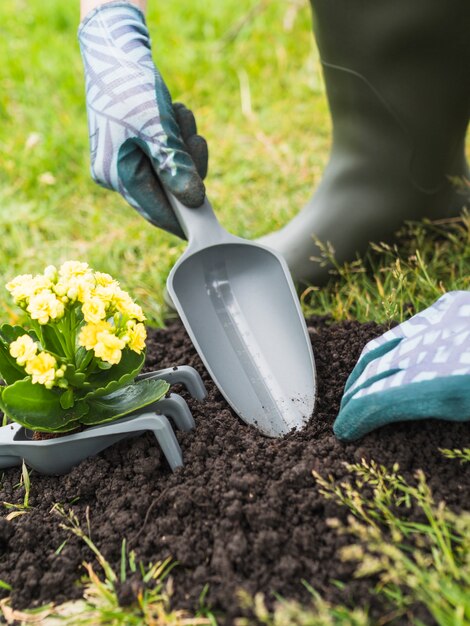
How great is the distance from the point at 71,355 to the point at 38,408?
110 millimetres

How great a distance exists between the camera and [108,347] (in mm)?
1198

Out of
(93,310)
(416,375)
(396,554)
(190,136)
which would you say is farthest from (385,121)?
(396,554)

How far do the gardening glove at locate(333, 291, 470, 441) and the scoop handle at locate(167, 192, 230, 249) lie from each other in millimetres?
495

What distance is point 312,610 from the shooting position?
39.5 inches

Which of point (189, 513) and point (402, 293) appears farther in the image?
point (402, 293)

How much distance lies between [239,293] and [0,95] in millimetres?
2235

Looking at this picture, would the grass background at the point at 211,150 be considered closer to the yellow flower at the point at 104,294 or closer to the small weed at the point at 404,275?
the small weed at the point at 404,275

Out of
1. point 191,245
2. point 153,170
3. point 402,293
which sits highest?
point 153,170

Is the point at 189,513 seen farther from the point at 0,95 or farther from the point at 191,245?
the point at 0,95

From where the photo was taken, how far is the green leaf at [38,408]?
1.23 m

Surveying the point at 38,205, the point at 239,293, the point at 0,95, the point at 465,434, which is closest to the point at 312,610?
the point at 465,434

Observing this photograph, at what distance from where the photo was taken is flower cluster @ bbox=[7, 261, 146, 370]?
119 centimetres

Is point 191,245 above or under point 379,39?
under

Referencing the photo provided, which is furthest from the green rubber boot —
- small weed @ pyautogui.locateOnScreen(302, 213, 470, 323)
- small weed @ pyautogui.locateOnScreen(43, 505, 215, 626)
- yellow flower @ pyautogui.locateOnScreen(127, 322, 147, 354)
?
small weed @ pyautogui.locateOnScreen(43, 505, 215, 626)
